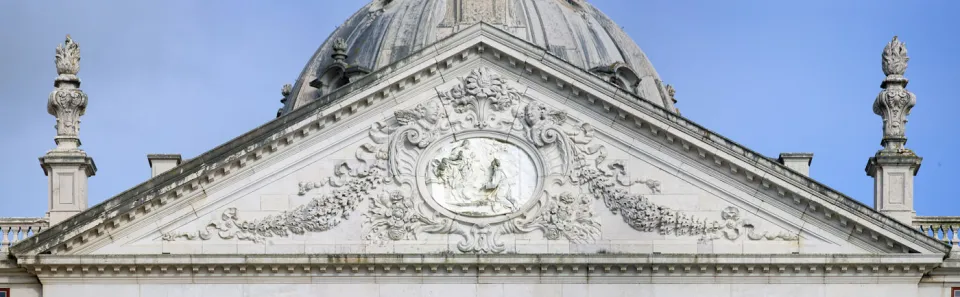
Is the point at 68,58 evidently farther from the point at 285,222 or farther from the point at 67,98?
the point at 285,222

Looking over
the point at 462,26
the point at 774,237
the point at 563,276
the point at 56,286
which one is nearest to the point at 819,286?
the point at 774,237

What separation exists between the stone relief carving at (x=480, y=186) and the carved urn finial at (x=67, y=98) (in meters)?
3.07

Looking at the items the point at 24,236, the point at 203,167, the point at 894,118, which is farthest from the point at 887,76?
the point at 24,236

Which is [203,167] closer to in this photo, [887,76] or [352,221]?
Answer: [352,221]

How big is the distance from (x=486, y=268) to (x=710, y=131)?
480 centimetres

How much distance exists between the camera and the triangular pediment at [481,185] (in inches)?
2181

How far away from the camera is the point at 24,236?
186ft

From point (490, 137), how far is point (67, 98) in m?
7.89

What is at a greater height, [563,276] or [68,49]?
[68,49]

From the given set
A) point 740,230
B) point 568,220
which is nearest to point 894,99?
point 740,230

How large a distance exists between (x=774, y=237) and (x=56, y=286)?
42.8ft

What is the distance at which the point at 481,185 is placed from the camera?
182 feet

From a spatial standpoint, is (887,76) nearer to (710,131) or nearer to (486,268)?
(710,131)

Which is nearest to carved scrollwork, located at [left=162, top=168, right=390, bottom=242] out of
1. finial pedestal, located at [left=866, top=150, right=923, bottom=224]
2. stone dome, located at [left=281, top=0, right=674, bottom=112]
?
finial pedestal, located at [left=866, top=150, right=923, bottom=224]
